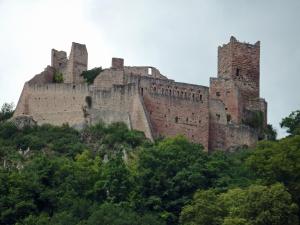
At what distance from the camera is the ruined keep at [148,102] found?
3206 inches

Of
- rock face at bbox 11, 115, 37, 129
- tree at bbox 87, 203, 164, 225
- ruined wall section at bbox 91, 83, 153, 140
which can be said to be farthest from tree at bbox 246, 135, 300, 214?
rock face at bbox 11, 115, 37, 129

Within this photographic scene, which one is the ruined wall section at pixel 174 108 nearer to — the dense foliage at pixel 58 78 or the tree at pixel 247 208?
the dense foliage at pixel 58 78

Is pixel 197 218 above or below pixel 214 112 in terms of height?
below

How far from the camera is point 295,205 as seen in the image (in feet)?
214

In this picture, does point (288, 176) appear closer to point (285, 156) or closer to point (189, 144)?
point (285, 156)

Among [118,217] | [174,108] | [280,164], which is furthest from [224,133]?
[118,217]

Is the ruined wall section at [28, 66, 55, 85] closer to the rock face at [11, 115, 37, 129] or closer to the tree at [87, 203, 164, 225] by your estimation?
the rock face at [11, 115, 37, 129]

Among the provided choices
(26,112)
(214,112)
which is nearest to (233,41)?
(214,112)

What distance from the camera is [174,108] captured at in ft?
268

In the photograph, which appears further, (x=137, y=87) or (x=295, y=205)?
(x=137, y=87)

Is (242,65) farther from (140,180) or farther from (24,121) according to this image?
(140,180)

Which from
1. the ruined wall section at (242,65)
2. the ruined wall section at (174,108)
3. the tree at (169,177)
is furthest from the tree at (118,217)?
the ruined wall section at (242,65)

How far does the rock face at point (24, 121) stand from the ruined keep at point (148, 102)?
379mm

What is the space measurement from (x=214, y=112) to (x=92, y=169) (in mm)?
10453
